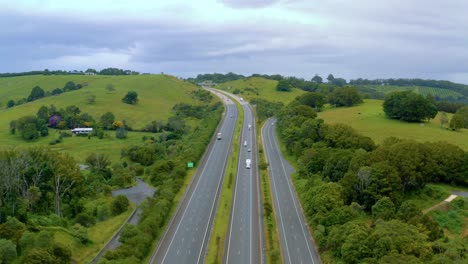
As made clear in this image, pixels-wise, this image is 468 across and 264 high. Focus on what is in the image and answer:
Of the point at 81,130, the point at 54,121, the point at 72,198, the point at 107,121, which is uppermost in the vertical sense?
the point at 107,121

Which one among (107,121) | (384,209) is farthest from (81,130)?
(384,209)

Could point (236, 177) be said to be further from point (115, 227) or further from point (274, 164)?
point (115, 227)

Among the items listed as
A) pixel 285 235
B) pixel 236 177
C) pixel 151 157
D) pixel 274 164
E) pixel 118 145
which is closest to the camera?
pixel 285 235

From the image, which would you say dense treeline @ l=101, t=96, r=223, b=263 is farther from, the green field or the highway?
the green field

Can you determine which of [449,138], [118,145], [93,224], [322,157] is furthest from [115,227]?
[449,138]

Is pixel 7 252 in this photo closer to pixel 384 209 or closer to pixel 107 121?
pixel 384 209

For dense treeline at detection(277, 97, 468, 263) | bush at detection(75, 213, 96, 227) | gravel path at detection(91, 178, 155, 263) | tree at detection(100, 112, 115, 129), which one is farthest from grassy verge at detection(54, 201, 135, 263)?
tree at detection(100, 112, 115, 129)
